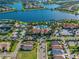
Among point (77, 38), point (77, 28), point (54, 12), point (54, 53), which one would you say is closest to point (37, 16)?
point (54, 12)

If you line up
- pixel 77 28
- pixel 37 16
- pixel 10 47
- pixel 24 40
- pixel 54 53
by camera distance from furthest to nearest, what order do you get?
pixel 37 16 < pixel 77 28 < pixel 24 40 < pixel 10 47 < pixel 54 53

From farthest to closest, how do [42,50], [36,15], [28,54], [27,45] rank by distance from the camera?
[36,15], [27,45], [42,50], [28,54]

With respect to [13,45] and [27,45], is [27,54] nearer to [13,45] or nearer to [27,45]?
[27,45]

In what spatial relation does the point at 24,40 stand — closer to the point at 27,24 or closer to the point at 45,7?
the point at 27,24

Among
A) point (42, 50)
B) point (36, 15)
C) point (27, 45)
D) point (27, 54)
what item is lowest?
point (27, 54)

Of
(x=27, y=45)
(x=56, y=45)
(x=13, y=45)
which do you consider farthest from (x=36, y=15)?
(x=56, y=45)

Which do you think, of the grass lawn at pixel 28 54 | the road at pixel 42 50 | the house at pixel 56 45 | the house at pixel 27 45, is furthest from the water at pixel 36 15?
the grass lawn at pixel 28 54
